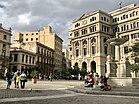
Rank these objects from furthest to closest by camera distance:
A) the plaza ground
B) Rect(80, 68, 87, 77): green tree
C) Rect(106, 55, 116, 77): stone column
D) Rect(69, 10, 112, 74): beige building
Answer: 1. Rect(69, 10, 112, 74): beige building
2. Rect(80, 68, 87, 77): green tree
3. Rect(106, 55, 116, 77): stone column
4. the plaza ground

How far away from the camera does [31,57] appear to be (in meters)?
88.9

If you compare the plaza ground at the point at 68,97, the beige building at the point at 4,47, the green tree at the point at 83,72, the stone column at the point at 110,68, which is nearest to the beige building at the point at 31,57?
the beige building at the point at 4,47

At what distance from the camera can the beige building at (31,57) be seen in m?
82.7

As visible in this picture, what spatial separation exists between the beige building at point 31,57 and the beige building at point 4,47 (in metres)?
4.14

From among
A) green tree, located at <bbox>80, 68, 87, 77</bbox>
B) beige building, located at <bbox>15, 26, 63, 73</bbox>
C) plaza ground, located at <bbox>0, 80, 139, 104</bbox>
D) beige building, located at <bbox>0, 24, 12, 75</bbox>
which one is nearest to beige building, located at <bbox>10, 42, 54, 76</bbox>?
beige building, located at <bbox>0, 24, 12, 75</bbox>

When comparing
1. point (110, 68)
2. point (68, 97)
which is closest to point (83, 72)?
point (110, 68)

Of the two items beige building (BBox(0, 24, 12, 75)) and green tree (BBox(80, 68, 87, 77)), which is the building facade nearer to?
green tree (BBox(80, 68, 87, 77))

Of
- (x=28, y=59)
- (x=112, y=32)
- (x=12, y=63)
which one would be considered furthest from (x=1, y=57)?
A: (x=112, y=32)

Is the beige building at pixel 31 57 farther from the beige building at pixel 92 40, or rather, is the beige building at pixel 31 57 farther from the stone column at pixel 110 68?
the stone column at pixel 110 68

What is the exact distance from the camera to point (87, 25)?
8725 cm

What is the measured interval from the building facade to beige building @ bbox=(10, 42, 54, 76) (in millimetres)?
12097

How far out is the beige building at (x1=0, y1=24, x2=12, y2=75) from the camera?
248 ft

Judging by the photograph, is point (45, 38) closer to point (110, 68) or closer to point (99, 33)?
point (99, 33)

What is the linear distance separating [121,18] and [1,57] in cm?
3938
